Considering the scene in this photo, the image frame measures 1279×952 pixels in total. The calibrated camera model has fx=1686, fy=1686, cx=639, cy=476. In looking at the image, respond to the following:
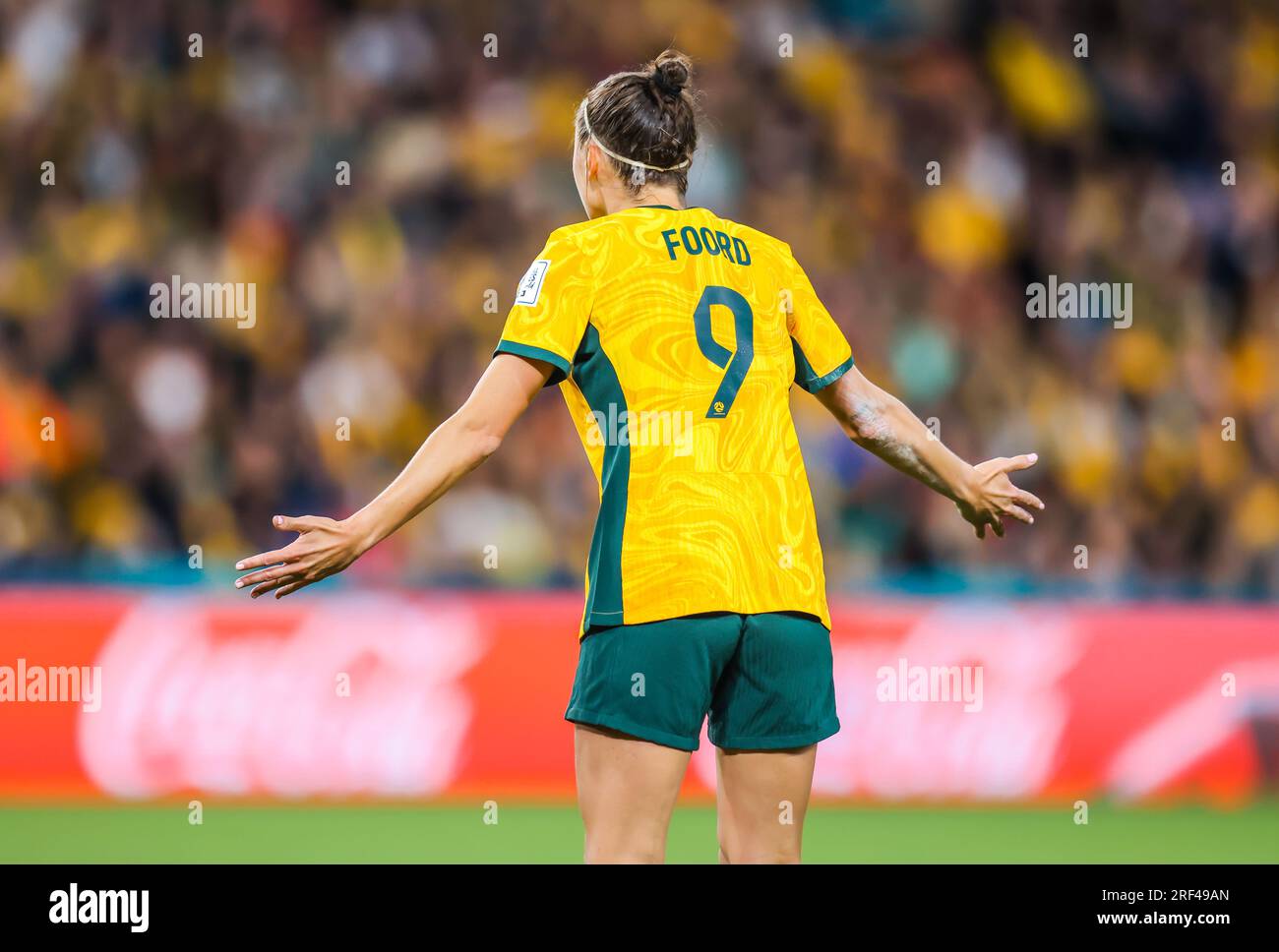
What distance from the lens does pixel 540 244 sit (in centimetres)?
984

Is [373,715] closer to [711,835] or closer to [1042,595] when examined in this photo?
[711,835]

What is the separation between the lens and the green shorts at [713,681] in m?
3.10

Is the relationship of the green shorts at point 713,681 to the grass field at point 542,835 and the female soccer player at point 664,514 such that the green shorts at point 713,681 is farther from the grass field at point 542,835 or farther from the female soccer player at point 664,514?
the grass field at point 542,835

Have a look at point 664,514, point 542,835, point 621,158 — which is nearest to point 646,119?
point 621,158

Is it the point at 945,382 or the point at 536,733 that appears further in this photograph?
the point at 945,382

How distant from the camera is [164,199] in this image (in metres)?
9.68

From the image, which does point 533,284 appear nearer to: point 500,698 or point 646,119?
point 646,119

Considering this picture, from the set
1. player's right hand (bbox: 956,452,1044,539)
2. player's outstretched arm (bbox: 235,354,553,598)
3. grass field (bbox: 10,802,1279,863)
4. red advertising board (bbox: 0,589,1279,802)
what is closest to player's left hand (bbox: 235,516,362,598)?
player's outstretched arm (bbox: 235,354,553,598)

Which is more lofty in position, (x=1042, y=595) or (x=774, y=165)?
(x=774, y=165)

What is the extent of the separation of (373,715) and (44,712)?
54.9 inches

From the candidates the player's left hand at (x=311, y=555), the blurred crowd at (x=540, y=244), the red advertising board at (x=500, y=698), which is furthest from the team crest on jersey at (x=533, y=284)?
the blurred crowd at (x=540, y=244)

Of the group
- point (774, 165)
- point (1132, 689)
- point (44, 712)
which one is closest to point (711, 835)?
point (1132, 689)

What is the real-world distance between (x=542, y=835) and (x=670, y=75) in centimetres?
404

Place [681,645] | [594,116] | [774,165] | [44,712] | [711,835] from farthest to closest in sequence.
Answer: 1. [774,165]
2. [44,712]
3. [711,835]
4. [594,116]
5. [681,645]
